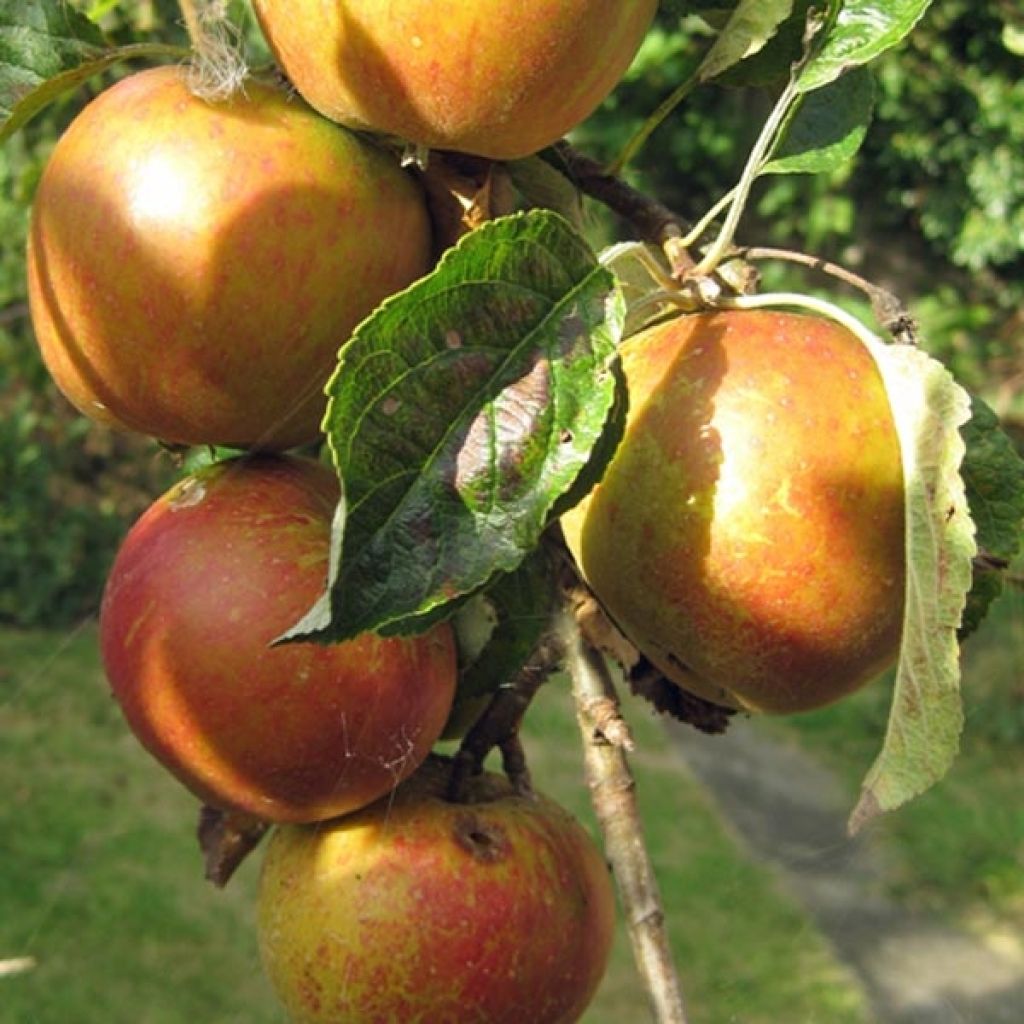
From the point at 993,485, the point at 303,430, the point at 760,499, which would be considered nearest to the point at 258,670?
the point at 303,430

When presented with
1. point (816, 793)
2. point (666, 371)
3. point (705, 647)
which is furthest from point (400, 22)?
point (816, 793)

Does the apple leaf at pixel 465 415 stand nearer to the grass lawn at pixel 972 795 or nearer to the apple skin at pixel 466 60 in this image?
the apple skin at pixel 466 60

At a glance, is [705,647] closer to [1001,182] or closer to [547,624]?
[547,624]

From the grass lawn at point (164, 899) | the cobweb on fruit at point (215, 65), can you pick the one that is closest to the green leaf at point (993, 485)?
the cobweb on fruit at point (215, 65)

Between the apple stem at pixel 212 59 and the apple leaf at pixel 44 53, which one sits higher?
the apple stem at pixel 212 59

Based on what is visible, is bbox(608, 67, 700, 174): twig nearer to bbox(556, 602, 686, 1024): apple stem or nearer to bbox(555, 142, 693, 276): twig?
bbox(555, 142, 693, 276): twig

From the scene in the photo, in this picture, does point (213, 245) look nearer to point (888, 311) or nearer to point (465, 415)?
point (465, 415)
